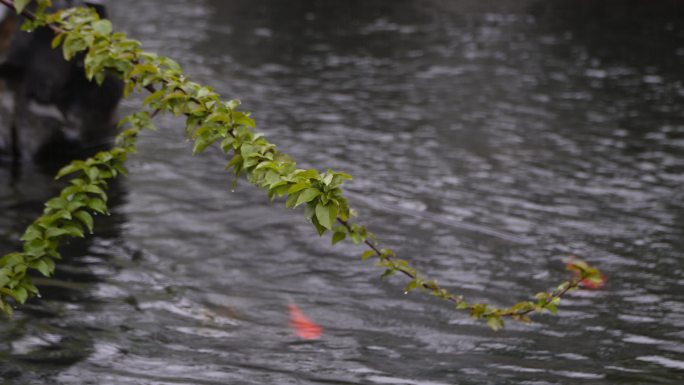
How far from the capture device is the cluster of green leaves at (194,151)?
416cm

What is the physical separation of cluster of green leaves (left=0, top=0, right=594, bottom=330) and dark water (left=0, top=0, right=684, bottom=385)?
112 cm

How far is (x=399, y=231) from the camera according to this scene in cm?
870

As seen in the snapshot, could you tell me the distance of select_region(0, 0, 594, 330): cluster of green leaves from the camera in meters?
4.16

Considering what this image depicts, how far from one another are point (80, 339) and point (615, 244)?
4.68 meters

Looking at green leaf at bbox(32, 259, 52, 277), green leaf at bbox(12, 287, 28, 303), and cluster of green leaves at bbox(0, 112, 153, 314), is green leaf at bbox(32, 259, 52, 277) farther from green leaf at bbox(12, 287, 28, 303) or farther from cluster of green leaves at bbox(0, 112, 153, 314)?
green leaf at bbox(12, 287, 28, 303)

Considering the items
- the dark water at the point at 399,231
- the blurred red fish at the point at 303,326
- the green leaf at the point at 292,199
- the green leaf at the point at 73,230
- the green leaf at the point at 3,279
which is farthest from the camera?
the blurred red fish at the point at 303,326

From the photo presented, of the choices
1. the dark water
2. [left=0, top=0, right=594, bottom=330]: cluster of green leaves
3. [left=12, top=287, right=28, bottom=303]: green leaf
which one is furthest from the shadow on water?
[left=0, top=0, right=594, bottom=330]: cluster of green leaves

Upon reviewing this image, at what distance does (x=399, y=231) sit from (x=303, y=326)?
7.43ft

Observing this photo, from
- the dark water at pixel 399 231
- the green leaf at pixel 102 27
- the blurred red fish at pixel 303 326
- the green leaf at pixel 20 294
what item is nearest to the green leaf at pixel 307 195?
the green leaf at pixel 102 27

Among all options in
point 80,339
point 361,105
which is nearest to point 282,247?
point 80,339

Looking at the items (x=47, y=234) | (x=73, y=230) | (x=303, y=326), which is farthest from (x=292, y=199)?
(x=303, y=326)

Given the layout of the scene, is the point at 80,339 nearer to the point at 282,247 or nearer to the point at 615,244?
the point at 282,247

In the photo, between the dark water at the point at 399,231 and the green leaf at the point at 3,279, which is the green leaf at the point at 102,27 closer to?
the green leaf at the point at 3,279

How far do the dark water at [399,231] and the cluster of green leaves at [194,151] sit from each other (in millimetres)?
1116
